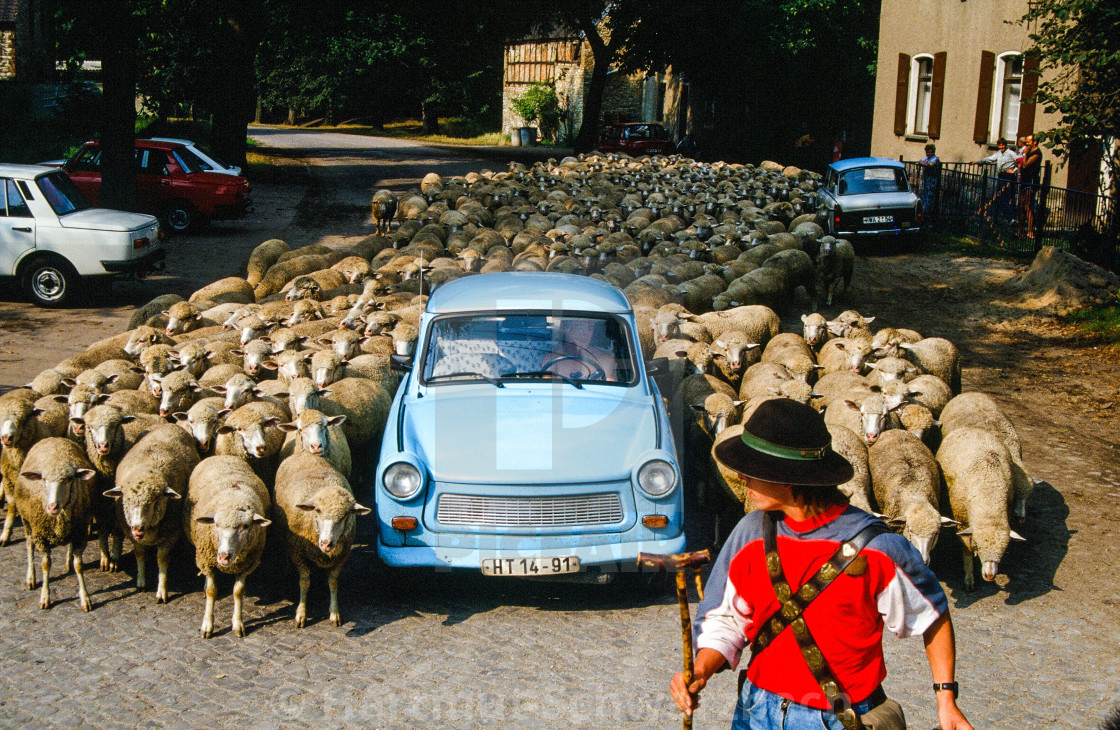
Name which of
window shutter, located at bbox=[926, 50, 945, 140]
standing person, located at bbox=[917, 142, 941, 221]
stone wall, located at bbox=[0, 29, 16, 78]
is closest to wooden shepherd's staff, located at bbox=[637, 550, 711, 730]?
standing person, located at bbox=[917, 142, 941, 221]

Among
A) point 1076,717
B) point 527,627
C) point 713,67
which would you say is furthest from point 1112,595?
point 713,67

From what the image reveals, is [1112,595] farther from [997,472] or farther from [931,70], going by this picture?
[931,70]

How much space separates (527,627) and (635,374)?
1.85 m

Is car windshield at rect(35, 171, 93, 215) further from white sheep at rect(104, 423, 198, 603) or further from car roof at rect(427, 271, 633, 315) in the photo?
car roof at rect(427, 271, 633, 315)

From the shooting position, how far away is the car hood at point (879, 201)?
1869 centimetres

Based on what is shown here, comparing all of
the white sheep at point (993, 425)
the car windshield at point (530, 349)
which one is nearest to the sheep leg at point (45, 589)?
the car windshield at point (530, 349)

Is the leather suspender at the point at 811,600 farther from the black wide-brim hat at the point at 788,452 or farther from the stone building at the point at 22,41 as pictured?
the stone building at the point at 22,41

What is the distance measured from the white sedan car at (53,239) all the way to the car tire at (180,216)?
19.9 feet

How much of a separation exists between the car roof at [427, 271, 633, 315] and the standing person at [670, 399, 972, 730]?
3834 mm

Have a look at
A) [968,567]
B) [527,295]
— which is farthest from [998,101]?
[527,295]

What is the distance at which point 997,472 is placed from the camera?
6.50 metres

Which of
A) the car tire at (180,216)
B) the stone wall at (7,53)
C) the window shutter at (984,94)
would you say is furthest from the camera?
the stone wall at (7,53)

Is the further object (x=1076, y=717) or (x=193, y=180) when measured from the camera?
(x=193, y=180)

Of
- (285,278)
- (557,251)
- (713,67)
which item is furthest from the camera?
(713,67)
